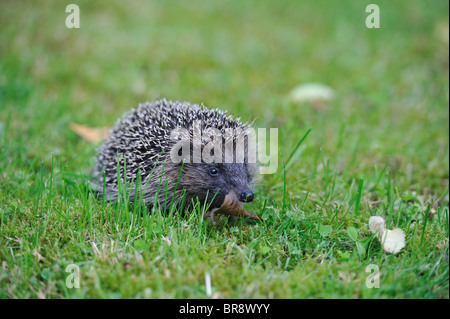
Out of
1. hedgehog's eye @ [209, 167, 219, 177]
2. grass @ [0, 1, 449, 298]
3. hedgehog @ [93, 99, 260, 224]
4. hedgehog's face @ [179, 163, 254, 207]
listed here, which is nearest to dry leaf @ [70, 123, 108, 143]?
grass @ [0, 1, 449, 298]

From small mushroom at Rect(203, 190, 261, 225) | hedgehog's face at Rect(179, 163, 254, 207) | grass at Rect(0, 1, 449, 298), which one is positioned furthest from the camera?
hedgehog's face at Rect(179, 163, 254, 207)

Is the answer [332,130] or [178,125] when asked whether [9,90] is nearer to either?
[178,125]

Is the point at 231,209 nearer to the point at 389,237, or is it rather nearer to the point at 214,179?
the point at 214,179

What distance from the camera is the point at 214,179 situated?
485 cm

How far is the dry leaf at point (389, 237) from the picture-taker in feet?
12.9

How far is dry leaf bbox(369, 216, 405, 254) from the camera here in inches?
155

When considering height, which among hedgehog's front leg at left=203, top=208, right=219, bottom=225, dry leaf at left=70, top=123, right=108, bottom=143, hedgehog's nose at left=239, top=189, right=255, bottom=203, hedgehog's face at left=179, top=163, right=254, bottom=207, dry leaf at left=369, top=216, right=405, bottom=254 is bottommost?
dry leaf at left=369, top=216, right=405, bottom=254

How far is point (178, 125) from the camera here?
5.01m

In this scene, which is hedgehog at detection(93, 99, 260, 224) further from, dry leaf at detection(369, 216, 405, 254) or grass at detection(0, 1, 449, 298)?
dry leaf at detection(369, 216, 405, 254)

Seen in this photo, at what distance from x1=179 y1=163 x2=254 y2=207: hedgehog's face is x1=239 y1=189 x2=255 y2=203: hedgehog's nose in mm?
147

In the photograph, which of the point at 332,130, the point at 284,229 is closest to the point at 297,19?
the point at 332,130
